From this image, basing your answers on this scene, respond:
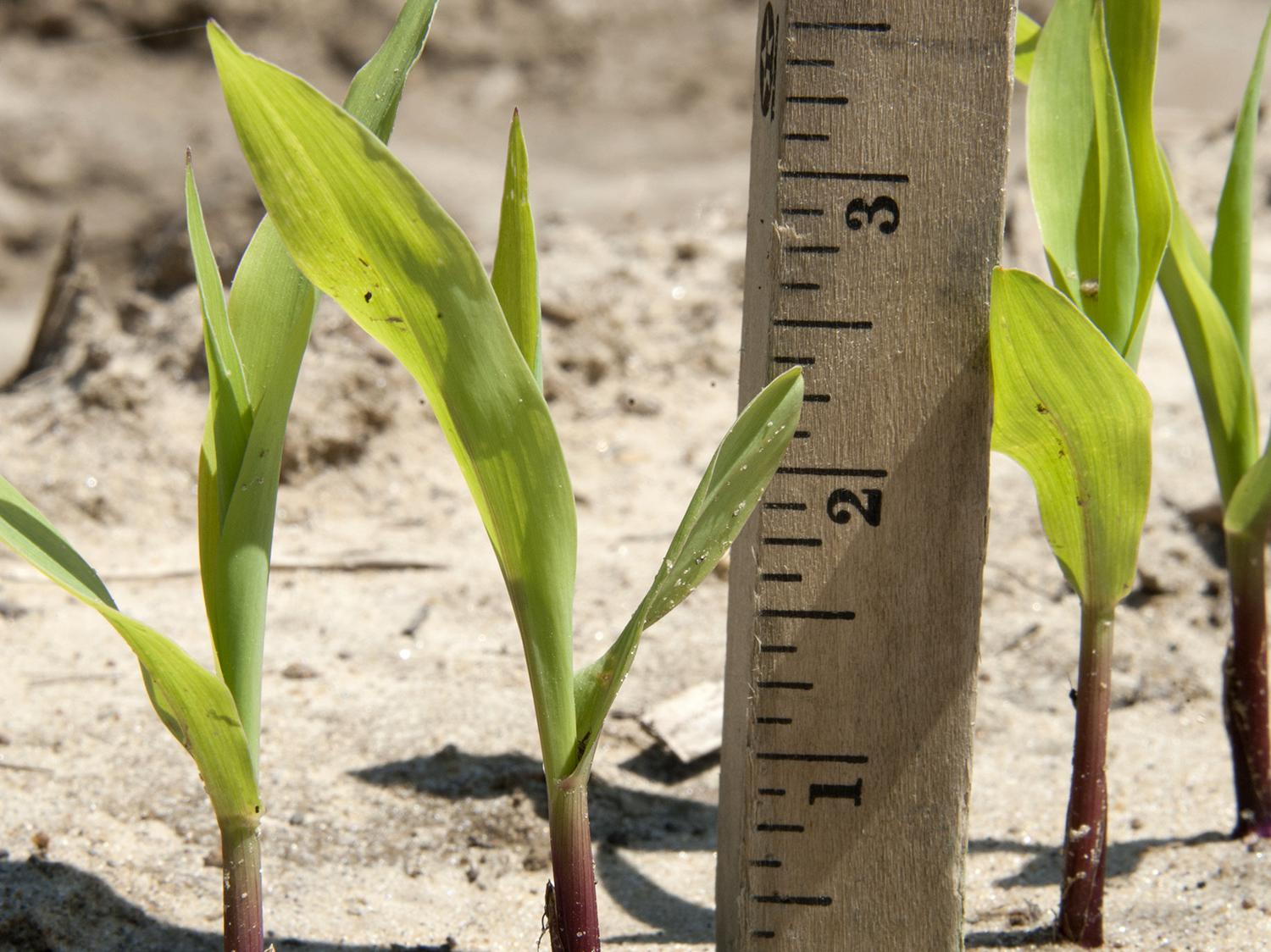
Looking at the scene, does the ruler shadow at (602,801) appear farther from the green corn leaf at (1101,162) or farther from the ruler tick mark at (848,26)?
the ruler tick mark at (848,26)

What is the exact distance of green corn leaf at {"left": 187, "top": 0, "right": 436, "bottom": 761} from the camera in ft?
2.71

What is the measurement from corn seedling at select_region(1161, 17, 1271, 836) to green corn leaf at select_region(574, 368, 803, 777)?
51cm

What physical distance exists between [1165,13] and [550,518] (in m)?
4.85

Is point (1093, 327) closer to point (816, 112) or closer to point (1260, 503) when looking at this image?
point (816, 112)

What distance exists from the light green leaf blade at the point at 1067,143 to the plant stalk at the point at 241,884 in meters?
0.78

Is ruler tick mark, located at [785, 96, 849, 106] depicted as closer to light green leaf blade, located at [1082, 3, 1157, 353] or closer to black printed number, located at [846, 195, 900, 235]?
black printed number, located at [846, 195, 900, 235]

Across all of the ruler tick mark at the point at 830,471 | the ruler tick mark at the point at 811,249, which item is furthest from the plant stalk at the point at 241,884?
the ruler tick mark at the point at 811,249

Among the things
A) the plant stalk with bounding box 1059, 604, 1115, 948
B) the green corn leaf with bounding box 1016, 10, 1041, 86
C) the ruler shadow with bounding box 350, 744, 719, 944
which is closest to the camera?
the plant stalk with bounding box 1059, 604, 1115, 948

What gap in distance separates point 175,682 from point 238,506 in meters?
0.12

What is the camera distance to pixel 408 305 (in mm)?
762

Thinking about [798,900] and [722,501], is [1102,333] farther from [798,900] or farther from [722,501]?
[798,900]

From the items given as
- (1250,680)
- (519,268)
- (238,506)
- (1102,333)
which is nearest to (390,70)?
(519,268)

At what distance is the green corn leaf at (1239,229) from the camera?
1125 mm

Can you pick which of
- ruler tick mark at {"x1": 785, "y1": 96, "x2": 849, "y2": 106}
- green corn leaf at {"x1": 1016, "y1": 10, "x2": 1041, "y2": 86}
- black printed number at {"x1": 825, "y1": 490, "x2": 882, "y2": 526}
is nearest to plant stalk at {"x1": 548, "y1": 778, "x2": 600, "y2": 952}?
black printed number at {"x1": 825, "y1": 490, "x2": 882, "y2": 526}
